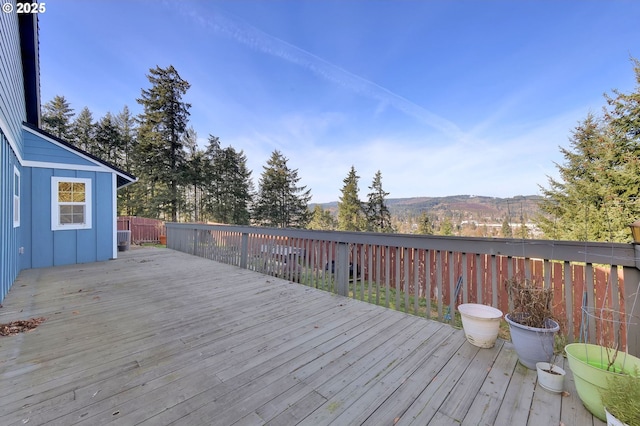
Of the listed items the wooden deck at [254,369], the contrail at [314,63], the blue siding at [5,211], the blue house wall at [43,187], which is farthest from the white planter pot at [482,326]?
the contrail at [314,63]

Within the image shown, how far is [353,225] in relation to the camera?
1018 inches

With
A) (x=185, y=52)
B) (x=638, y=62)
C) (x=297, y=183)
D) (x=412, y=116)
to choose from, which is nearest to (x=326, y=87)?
(x=412, y=116)

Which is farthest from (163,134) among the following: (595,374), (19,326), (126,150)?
(595,374)

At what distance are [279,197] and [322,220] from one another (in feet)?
24.1

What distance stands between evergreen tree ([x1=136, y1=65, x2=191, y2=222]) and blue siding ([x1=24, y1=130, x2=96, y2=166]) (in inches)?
517

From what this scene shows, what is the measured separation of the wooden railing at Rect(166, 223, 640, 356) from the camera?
1816 millimetres

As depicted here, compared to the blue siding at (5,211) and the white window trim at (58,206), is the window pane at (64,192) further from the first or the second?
the blue siding at (5,211)

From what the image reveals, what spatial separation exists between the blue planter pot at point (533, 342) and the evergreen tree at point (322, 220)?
26.4m

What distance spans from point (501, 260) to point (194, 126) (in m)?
22.8

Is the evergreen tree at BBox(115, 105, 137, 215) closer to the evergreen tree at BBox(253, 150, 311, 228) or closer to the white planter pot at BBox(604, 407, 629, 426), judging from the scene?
the evergreen tree at BBox(253, 150, 311, 228)

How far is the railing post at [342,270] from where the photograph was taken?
3.49 metres

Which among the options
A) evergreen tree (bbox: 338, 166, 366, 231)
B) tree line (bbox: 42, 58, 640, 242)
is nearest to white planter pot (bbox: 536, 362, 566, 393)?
tree line (bbox: 42, 58, 640, 242)

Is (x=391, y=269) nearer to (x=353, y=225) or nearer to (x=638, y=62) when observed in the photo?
(x=638, y=62)

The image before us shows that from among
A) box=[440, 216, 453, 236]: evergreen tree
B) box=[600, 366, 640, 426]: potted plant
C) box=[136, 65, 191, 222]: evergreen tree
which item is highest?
box=[136, 65, 191, 222]: evergreen tree
